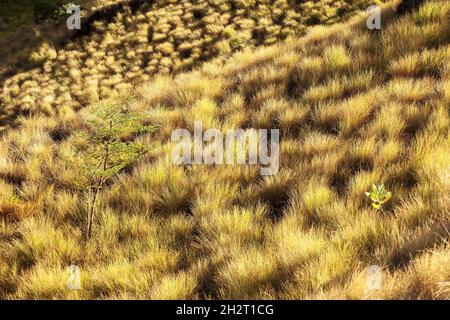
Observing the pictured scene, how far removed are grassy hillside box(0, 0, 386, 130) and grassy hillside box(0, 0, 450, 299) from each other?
8.72 m

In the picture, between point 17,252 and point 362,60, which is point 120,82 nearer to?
point 362,60

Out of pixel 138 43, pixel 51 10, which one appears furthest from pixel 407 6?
pixel 51 10

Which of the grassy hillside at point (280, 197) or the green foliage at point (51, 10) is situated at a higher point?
the green foliage at point (51, 10)

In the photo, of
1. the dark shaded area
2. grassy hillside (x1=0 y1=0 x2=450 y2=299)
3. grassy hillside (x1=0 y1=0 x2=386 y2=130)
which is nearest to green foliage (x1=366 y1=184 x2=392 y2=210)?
grassy hillside (x1=0 y1=0 x2=450 y2=299)

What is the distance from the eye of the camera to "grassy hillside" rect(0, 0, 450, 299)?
10.4ft

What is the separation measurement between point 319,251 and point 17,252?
2685 mm

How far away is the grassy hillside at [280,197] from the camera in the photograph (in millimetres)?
3176

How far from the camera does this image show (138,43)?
18.7 m

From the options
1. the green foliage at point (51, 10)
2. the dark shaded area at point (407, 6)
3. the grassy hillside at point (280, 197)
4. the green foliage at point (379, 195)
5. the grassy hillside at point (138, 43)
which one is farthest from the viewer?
the green foliage at point (51, 10)

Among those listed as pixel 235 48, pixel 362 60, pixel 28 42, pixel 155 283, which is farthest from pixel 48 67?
pixel 155 283

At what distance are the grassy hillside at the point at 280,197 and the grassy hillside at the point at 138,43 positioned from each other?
343 inches

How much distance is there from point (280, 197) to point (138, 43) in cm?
1553

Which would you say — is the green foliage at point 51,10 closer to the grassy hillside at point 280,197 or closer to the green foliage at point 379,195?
the grassy hillside at point 280,197

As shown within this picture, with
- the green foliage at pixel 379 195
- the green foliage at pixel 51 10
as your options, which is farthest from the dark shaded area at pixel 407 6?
the green foliage at pixel 51 10
